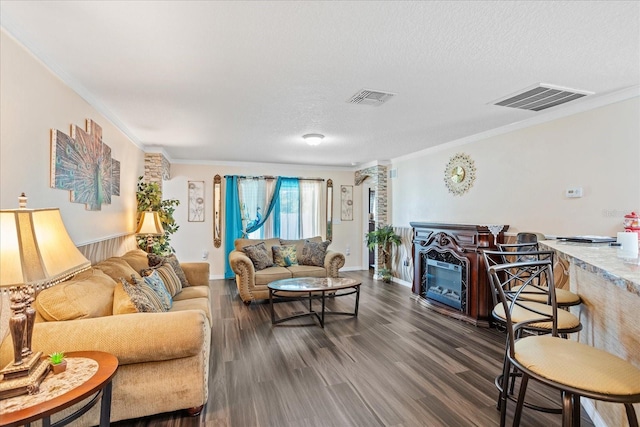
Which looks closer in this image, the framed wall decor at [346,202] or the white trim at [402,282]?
the white trim at [402,282]

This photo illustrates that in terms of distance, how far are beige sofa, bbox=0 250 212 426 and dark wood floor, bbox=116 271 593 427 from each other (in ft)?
0.65

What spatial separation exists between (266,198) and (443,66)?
195 inches

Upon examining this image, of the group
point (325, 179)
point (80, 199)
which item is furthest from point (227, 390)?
point (325, 179)

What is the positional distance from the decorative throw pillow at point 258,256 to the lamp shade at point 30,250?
3650 mm

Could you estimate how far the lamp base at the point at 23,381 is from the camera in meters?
1.31

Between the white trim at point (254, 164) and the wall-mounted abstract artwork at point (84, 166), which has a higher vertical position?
the white trim at point (254, 164)

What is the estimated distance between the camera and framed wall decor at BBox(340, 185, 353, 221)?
7.50 metres

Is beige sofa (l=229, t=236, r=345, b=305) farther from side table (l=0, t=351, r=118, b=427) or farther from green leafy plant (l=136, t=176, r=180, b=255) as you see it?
side table (l=0, t=351, r=118, b=427)

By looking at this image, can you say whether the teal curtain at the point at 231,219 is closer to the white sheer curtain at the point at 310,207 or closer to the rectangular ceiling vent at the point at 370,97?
the white sheer curtain at the point at 310,207

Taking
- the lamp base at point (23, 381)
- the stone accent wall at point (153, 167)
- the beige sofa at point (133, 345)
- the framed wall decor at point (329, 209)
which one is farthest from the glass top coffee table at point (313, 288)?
the framed wall decor at point (329, 209)

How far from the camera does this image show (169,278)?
3.33m

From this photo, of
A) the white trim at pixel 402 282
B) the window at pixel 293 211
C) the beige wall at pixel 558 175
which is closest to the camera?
the beige wall at pixel 558 175

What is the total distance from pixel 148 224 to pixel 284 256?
6.82ft

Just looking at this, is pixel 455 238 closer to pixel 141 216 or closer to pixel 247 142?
pixel 247 142
